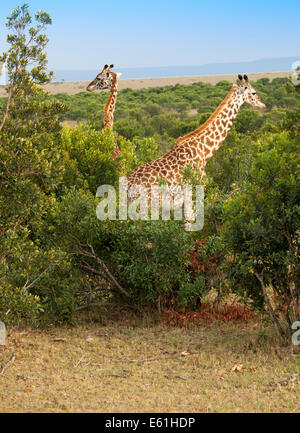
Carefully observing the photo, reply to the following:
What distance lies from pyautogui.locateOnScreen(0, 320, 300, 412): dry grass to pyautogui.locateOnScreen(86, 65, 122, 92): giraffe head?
7340 mm

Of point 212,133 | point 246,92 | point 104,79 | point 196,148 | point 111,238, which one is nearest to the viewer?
point 111,238

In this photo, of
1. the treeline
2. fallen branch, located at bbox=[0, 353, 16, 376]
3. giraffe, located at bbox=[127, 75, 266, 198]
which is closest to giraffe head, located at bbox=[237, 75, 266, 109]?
giraffe, located at bbox=[127, 75, 266, 198]

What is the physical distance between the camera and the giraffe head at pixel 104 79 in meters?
14.0

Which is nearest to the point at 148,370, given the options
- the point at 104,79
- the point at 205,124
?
the point at 205,124

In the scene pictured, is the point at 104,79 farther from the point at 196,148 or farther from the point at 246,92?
the point at 196,148

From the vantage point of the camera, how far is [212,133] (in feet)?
38.9

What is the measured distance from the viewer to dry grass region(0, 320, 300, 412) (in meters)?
5.61

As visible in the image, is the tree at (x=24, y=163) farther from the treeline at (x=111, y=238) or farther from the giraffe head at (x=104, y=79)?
the giraffe head at (x=104, y=79)

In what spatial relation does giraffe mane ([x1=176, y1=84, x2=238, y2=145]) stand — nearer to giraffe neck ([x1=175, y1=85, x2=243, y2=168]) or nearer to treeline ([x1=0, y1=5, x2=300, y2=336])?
giraffe neck ([x1=175, y1=85, x2=243, y2=168])

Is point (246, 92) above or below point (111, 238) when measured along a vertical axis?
above

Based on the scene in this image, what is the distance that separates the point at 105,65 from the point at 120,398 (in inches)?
389

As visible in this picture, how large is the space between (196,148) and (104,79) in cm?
Result: 376

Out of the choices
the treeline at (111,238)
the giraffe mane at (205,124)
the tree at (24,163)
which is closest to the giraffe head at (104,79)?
the giraffe mane at (205,124)

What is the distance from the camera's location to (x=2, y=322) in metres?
6.94
